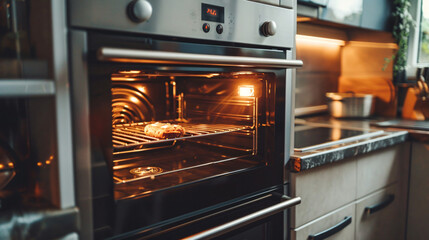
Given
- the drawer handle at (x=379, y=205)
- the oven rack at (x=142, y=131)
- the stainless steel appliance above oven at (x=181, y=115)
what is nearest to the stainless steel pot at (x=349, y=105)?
the drawer handle at (x=379, y=205)

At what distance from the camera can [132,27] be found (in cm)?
79

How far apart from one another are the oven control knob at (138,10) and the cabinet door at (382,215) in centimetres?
117

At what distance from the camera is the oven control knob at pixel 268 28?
41.8 inches

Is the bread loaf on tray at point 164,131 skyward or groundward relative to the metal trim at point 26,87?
groundward

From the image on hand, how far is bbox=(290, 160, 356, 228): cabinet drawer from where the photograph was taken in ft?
4.00

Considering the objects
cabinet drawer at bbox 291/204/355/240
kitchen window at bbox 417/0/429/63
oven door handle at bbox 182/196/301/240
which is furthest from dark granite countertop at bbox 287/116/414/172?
kitchen window at bbox 417/0/429/63

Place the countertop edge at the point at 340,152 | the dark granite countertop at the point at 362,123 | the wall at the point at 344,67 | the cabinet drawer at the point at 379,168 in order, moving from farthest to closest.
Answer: the wall at the point at 344,67, the dark granite countertop at the point at 362,123, the cabinet drawer at the point at 379,168, the countertop edge at the point at 340,152

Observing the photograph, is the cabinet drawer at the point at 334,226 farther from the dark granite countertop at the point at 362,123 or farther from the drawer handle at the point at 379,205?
the dark granite countertop at the point at 362,123

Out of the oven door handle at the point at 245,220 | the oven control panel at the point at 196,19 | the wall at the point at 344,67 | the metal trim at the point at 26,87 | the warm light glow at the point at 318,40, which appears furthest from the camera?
the wall at the point at 344,67

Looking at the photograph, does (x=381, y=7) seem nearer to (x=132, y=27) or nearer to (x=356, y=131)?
(x=356, y=131)

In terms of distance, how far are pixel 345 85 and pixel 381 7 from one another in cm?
56

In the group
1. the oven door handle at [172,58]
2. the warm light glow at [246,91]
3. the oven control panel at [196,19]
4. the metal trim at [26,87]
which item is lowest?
the warm light glow at [246,91]

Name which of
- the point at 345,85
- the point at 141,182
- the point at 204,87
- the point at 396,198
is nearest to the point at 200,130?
the point at 204,87

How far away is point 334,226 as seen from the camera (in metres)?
1.35
